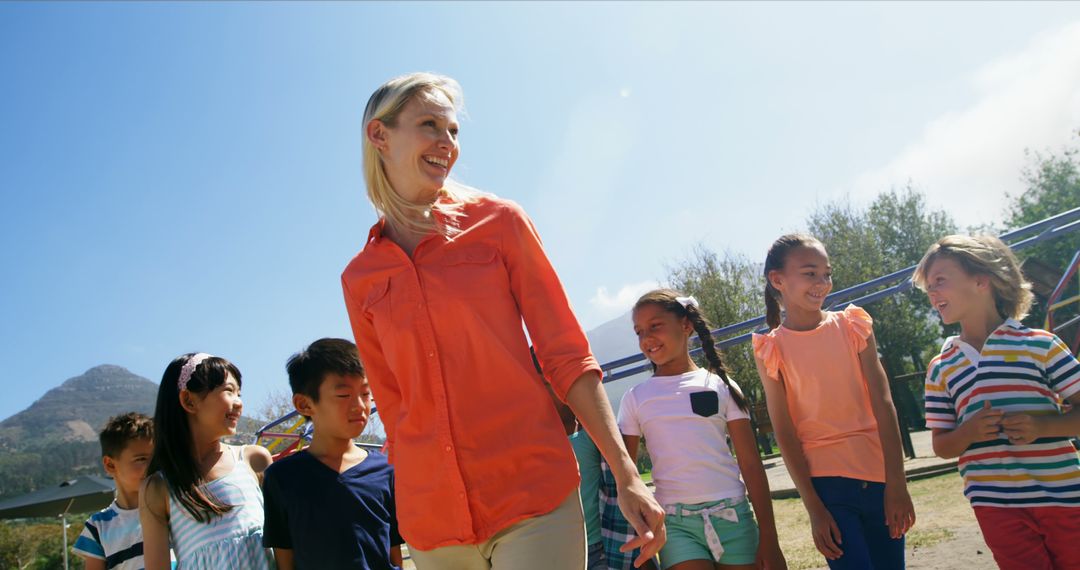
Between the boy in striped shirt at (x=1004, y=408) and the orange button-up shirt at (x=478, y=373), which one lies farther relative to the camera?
the boy in striped shirt at (x=1004, y=408)

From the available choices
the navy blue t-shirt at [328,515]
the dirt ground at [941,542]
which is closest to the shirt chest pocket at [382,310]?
the navy blue t-shirt at [328,515]

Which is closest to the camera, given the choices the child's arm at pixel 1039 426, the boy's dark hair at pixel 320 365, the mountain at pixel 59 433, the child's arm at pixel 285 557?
the child's arm at pixel 1039 426

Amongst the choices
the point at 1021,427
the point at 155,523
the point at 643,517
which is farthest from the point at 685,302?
the point at 155,523

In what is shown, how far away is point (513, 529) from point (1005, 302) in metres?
2.53

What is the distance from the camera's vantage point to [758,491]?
9.80 feet

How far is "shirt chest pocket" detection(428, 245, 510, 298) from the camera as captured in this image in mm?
1607

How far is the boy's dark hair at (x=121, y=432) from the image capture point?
12.6 ft

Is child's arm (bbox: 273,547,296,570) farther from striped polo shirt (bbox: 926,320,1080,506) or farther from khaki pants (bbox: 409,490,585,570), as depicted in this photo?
striped polo shirt (bbox: 926,320,1080,506)

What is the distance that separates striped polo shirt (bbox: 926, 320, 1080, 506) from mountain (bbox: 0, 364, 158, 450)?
159105 mm

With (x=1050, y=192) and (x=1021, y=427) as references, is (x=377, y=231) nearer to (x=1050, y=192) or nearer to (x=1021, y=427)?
(x=1021, y=427)

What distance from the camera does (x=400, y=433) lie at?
5.47 ft

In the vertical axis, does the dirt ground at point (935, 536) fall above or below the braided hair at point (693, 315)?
below

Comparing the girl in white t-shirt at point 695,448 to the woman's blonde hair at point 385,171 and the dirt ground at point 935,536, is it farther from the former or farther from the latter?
the dirt ground at point 935,536

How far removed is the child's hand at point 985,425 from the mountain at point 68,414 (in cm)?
15922
